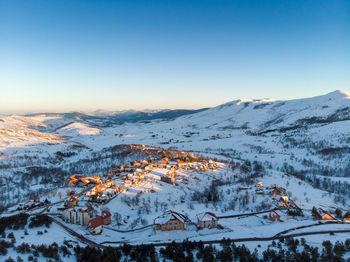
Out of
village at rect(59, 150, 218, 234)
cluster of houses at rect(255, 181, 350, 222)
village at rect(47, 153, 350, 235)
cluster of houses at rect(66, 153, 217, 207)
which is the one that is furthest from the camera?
cluster of houses at rect(66, 153, 217, 207)

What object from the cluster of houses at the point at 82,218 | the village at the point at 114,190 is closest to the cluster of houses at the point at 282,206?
the village at the point at 114,190

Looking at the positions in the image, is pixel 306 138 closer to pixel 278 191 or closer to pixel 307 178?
pixel 307 178

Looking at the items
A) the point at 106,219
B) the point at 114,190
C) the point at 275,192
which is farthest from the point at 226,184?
the point at 106,219

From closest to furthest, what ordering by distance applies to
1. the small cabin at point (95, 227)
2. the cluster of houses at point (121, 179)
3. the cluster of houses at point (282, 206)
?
1. the small cabin at point (95, 227)
2. the cluster of houses at point (282, 206)
3. the cluster of houses at point (121, 179)

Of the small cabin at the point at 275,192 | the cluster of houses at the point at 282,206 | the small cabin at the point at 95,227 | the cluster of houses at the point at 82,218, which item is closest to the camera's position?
the small cabin at the point at 95,227

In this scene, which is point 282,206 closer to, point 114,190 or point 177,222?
point 177,222

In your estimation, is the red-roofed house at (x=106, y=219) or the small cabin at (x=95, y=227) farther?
the red-roofed house at (x=106, y=219)

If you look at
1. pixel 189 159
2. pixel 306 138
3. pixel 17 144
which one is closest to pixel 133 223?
pixel 189 159

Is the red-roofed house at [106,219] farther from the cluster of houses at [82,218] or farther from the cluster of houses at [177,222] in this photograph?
the cluster of houses at [177,222]

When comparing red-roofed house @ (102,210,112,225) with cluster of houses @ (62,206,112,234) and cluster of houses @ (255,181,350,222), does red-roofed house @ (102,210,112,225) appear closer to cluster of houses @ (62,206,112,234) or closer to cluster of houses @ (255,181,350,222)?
cluster of houses @ (62,206,112,234)

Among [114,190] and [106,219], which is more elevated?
[106,219]

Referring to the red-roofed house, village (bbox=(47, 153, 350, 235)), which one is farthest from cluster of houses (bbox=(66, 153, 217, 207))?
the red-roofed house
